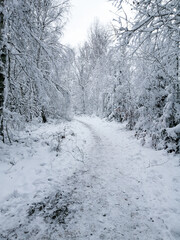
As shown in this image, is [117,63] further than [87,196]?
Yes

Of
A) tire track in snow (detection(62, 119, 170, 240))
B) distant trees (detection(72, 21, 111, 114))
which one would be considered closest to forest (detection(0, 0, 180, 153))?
tire track in snow (detection(62, 119, 170, 240))

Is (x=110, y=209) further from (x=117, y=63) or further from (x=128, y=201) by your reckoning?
(x=117, y=63)

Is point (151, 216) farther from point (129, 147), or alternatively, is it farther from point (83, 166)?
point (129, 147)

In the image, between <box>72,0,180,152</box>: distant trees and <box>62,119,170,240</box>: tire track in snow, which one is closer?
→ <box>62,119,170,240</box>: tire track in snow

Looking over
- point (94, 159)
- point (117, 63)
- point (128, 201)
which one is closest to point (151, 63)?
point (117, 63)

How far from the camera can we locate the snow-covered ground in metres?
2.47

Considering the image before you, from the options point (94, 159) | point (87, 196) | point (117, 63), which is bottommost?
point (87, 196)

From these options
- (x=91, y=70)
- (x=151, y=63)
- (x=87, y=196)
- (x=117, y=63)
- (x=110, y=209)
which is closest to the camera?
(x=110, y=209)

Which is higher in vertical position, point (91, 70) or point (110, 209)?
point (91, 70)

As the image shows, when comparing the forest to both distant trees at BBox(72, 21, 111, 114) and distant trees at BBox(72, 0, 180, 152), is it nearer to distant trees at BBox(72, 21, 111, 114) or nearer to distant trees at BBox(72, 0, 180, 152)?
distant trees at BBox(72, 0, 180, 152)

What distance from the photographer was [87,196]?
344 centimetres

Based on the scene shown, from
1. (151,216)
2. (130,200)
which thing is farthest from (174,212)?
(130,200)

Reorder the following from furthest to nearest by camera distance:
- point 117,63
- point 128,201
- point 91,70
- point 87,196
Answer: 1. point 91,70
2. point 117,63
3. point 87,196
4. point 128,201

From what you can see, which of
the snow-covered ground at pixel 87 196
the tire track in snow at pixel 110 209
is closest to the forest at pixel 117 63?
the snow-covered ground at pixel 87 196
